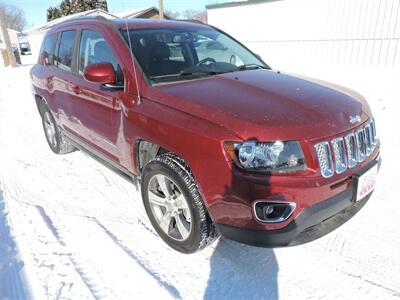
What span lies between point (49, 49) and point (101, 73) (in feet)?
8.14

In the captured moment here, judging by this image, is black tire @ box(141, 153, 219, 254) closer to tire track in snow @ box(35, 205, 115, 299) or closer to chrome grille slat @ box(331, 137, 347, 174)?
tire track in snow @ box(35, 205, 115, 299)

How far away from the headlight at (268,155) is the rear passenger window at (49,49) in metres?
3.50

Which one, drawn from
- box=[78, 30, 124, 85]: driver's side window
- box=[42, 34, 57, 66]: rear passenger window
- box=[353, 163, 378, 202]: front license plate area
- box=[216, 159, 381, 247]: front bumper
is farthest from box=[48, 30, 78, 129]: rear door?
box=[353, 163, 378, 202]: front license plate area

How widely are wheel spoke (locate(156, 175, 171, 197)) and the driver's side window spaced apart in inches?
35.9

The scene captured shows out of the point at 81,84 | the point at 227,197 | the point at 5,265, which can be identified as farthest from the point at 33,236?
the point at 227,197

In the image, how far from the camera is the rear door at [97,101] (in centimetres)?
293

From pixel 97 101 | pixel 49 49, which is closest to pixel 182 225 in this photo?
pixel 97 101

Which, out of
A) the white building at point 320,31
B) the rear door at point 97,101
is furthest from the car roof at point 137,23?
the white building at point 320,31

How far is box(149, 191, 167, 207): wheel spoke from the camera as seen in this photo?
8.86 feet

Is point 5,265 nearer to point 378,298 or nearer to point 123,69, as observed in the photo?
point 123,69

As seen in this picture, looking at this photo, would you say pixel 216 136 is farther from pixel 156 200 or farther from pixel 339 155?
pixel 156 200

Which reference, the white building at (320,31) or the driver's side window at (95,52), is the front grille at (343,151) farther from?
the white building at (320,31)

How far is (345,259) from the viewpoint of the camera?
253 cm

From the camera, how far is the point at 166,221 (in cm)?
272
